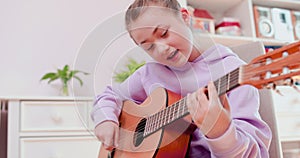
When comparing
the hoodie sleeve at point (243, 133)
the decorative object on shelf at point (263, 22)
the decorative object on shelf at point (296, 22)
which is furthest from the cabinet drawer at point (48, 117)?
the decorative object on shelf at point (296, 22)

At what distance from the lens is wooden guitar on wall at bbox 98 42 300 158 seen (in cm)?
50

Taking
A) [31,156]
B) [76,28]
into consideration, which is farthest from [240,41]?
[31,156]

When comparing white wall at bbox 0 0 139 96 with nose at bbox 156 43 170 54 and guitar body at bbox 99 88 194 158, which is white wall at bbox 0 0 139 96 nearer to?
guitar body at bbox 99 88 194 158

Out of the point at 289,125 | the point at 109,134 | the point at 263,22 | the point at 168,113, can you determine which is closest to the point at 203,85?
the point at 168,113

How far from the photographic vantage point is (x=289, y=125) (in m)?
1.85

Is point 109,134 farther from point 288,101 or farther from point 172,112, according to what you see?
point 288,101

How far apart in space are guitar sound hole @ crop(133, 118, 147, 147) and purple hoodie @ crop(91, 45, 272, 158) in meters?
0.08

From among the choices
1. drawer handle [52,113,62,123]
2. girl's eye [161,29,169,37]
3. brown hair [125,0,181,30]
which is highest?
brown hair [125,0,181,30]

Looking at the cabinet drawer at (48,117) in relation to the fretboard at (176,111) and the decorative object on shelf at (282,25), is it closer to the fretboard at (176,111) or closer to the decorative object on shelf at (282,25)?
Answer: the fretboard at (176,111)

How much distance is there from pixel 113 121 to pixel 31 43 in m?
1.26

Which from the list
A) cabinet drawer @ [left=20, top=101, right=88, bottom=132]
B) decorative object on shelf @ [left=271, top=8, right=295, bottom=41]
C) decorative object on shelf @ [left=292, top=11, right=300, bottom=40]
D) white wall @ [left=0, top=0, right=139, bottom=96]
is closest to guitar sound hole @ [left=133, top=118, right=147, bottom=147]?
cabinet drawer @ [left=20, top=101, right=88, bottom=132]

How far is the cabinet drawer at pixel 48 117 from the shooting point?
150 cm

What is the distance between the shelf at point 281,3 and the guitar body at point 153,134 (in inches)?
62.9

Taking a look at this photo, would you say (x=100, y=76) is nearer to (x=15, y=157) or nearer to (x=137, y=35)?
(x=137, y=35)
